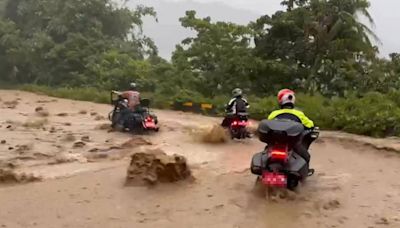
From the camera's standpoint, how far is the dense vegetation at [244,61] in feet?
59.1

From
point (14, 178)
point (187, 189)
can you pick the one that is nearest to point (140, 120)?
point (14, 178)

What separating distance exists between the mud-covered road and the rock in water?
0.16 m

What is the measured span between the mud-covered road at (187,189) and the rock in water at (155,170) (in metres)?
0.16

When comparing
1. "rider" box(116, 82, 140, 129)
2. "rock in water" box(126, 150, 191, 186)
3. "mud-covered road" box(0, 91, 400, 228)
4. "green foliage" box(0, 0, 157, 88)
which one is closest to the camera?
"mud-covered road" box(0, 91, 400, 228)

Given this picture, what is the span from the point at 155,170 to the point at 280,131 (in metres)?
2.05

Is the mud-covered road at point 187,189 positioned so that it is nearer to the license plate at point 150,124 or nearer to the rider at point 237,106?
the license plate at point 150,124

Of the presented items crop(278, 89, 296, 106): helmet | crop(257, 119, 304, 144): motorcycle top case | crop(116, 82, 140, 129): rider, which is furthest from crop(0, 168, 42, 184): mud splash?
crop(116, 82, 140, 129): rider

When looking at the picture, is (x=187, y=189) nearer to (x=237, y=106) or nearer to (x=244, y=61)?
(x=237, y=106)

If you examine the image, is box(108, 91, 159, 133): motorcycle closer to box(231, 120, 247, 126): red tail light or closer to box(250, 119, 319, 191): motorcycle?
box(231, 120, 247, 126): red tail light

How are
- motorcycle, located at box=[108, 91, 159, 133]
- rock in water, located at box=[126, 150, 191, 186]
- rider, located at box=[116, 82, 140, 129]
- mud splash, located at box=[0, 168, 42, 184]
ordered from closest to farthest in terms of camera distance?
rock in water, located at box=[126, 150, 191, 186], mud splash, located at box=[0, 168, 42, 184], motorcycle, located at box=[108, 91, 159, 133], rider, located at box=[116, 82, 140, 129]

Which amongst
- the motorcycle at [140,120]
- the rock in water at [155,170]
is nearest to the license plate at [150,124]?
the motorcycle at [140,120]

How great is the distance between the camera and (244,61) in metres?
22.0

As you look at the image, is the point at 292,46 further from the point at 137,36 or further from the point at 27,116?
the point at 137,36

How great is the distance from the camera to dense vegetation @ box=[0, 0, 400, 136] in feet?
59.1
